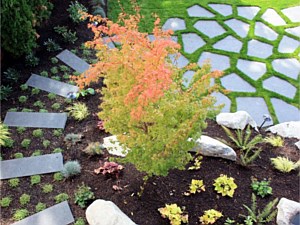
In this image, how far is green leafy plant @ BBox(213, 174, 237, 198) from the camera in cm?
396

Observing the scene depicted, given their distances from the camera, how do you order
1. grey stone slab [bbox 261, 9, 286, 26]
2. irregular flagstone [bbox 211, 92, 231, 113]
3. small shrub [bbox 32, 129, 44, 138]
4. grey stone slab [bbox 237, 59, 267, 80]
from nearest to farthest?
1. small shrub [bbox 32, 129, 44, 138]
2. irregular flagstone [bbox 211, 92, 231, 113]
3. grey stone slab [bbox 237, 59, 267, 80]
4. grey stone slab [bbox 261, 9, 286, 26]

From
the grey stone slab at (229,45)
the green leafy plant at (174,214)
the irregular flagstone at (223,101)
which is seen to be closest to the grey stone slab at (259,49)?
the grey stone slab at (229,45)

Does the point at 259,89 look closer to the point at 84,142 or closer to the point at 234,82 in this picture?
the point at 234,82

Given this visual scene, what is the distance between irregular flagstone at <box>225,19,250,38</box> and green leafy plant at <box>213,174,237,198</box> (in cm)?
274

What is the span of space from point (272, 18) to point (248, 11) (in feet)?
1.25

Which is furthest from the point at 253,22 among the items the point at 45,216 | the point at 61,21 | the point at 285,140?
the point at 45,216

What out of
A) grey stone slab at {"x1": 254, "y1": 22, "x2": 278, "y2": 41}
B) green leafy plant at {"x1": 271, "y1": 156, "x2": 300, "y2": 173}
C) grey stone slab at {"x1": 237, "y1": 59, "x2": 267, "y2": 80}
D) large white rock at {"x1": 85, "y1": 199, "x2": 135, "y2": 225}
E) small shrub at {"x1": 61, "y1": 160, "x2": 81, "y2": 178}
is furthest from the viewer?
grey stone slab at {"x1": 254, "y1": 22, "x2": 278, "y2": 41}

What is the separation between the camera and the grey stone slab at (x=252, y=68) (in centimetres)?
551

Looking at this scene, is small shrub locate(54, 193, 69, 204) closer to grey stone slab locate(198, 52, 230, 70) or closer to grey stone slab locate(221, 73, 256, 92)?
grey stone slab locate(221, 73, 256, 92)

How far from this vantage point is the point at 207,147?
4246 millimetres

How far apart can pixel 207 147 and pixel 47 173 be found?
162 cm

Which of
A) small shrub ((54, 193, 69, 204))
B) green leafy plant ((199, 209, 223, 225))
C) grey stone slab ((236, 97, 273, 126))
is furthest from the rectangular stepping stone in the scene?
green leafy plant ((199, 209, 223, 225))

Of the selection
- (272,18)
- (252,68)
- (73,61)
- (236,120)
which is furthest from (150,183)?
(272,18)

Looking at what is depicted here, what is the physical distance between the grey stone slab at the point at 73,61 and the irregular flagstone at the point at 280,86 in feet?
7.62
